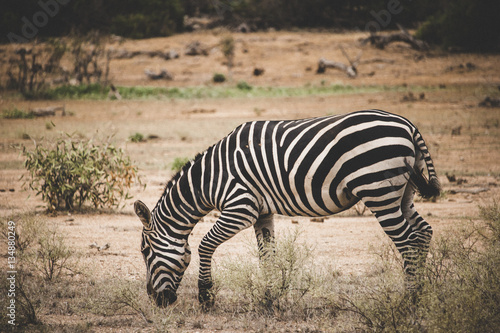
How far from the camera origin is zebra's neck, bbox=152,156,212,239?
15.4 feet

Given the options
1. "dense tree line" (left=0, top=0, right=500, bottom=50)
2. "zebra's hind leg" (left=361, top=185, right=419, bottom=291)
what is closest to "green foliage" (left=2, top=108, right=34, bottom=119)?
"dense tree line" (left=0, top=0, right=500, bottom=50)

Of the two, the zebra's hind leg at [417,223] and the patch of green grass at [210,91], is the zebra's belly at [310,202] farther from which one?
the patch of green grass at [210,91]

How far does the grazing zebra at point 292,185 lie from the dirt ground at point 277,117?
2.48ft

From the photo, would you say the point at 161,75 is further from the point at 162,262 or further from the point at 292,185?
the point at 292,185

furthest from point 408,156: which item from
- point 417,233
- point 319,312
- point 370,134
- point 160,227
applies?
point 160,227

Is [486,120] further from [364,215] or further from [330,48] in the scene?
[330,48]

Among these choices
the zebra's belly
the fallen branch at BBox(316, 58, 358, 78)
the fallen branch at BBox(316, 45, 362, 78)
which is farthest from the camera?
the fallen branch at BBox(316, 58, 358, 78)

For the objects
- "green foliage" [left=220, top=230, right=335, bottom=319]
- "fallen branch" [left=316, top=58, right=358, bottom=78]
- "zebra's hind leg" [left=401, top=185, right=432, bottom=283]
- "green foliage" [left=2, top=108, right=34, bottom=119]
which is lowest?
"green foliage" [left=2, top=108, right=34, bottom=119]

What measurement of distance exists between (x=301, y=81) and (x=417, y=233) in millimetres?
24758

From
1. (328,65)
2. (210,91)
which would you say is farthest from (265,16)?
(210,91)

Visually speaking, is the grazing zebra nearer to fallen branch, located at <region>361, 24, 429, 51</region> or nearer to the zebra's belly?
the zebra's belly

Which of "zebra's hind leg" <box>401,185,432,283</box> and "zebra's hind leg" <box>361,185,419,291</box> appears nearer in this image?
"zebra's hind leg" <box>361,185,419,291</box>

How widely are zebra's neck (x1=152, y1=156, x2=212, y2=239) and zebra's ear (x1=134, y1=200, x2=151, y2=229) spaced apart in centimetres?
8

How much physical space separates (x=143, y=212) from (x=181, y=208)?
1.11ft
